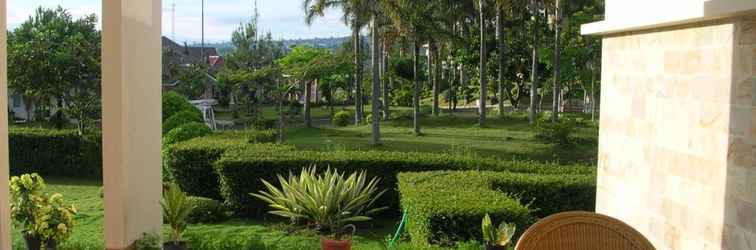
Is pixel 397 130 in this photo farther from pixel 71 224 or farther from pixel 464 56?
pixel 71 224

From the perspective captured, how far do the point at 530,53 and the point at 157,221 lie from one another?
2983cm

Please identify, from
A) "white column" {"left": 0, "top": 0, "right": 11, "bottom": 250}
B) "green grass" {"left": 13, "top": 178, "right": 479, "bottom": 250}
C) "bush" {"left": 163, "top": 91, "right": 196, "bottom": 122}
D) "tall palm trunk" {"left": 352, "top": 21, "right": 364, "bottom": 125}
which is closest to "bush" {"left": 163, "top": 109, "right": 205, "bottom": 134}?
"bush" {"left": 163, "top": 91, "right": 196, "bottom": 122}

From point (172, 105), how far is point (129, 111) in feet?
35.9

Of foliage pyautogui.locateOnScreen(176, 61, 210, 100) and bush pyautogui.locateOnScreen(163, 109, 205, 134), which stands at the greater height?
foliage pyautogui.locateOnScreen(176, 61, 210, 100)

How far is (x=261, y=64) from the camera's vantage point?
114 ft

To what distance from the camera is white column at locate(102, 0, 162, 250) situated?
16.8 ft

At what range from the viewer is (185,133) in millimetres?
12828

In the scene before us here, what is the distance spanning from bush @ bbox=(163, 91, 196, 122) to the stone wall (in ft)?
39.7

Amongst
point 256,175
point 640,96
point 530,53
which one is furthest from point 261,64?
point 640,96

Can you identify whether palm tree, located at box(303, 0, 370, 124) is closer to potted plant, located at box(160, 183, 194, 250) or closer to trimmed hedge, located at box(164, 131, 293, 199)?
trimmed hedge, located at box(164, 131, 293, 199)

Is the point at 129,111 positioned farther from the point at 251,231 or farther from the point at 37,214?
the point at 251,231

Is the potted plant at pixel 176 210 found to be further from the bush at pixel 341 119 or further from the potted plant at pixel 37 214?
the bush at pixel 341 119

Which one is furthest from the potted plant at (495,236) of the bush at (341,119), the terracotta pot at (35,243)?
the bush at (341,119)

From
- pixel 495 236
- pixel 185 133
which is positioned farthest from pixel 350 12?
pixel 495 236
